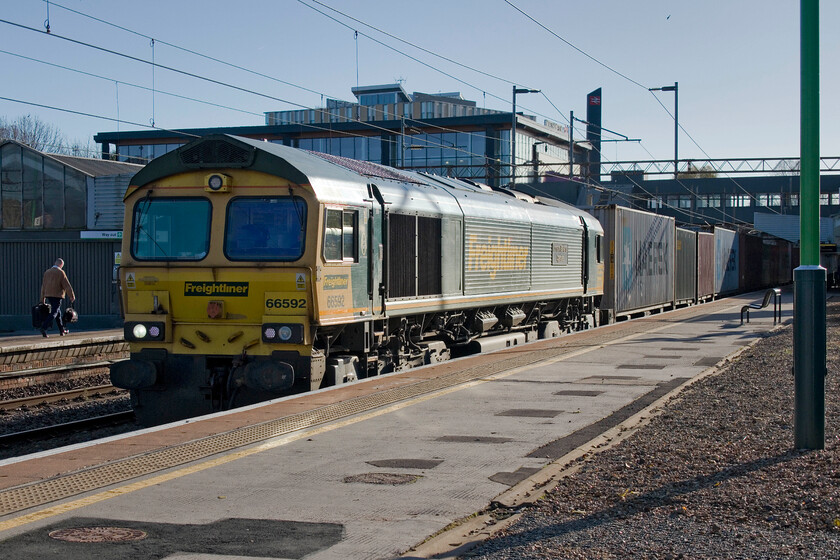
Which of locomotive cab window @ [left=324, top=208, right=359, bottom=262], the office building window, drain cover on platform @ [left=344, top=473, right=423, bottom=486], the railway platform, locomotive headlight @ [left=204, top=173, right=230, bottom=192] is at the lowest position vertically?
drain cover on platform @ [left=344, top=473, right=423, bottom=486]

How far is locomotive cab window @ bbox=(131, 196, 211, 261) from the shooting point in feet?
39.0

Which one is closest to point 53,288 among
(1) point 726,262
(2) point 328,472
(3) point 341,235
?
(3) point 341,235

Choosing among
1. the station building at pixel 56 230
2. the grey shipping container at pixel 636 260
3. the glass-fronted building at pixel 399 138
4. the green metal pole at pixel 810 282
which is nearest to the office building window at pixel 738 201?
the glass-fronted building at pixel 399 138

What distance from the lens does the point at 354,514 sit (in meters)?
6.15

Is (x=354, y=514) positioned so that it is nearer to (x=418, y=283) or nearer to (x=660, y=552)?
(x=660, y=552)

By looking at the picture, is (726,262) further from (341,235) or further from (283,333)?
(283,333)

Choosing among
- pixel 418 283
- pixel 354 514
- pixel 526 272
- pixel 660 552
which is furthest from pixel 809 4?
pixel 526 272

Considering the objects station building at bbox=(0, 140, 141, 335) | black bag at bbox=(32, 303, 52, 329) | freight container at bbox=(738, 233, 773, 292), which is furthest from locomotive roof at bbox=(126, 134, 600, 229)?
freight container at bbox=(738, 233, 773, 292)

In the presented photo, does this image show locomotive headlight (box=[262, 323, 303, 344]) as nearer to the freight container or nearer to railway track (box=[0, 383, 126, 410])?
railway track (box=[0, 383, 126, 410])

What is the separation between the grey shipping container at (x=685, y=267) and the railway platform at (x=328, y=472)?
2320 cm

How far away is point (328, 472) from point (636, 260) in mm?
22745

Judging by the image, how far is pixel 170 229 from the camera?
1205 centimetres

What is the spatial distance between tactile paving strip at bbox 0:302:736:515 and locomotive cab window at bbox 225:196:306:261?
Answer: 2.07 m

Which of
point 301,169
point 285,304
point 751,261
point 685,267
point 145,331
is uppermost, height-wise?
point 301,169
